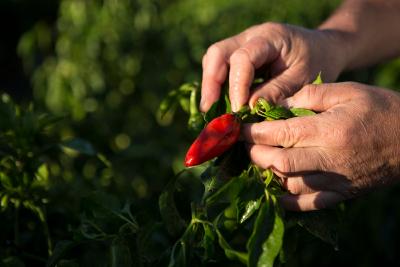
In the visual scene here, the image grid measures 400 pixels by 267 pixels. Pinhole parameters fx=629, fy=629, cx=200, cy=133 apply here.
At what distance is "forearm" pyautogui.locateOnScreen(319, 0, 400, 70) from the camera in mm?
2197

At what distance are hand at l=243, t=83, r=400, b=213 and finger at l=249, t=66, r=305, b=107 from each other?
139 millimetres

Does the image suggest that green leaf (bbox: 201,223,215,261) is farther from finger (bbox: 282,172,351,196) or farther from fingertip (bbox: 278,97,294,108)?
fingertip (bbox: 278,97,294,108)

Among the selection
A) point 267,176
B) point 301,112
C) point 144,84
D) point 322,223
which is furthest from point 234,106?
point 144,84

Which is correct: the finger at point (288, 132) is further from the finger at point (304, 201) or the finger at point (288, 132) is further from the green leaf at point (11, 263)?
the green leaf at point (11, 263)

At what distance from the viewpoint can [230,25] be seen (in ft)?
12.9

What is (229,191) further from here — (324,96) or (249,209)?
(324,96)

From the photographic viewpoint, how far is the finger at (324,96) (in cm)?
157

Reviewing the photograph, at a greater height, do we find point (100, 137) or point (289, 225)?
point (289, 225)

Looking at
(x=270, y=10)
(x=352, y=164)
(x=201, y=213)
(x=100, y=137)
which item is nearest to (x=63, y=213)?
(x=201, y=213)

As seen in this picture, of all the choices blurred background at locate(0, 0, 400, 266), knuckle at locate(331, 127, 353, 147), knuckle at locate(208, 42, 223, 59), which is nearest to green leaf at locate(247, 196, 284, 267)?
knuckle at locate(331, 127, 353, 147)

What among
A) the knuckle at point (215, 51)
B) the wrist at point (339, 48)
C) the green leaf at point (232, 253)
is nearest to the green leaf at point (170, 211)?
the green leaf at point (232, 253)

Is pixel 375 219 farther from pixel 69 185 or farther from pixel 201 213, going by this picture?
pixel 201 213

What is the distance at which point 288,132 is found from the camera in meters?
1.47

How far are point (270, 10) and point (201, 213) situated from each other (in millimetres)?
2979
